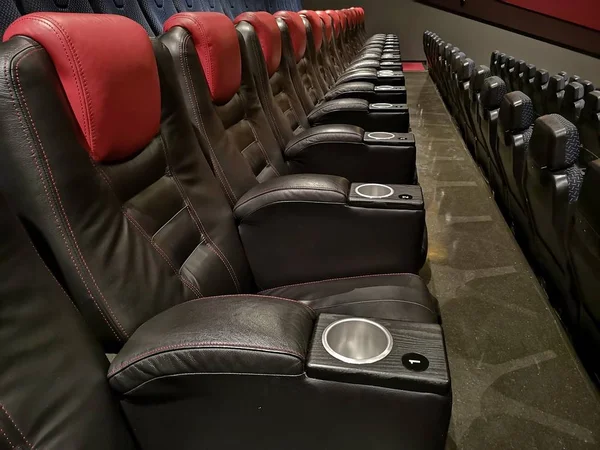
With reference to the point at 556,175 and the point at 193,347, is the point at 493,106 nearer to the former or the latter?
the point at 556,175

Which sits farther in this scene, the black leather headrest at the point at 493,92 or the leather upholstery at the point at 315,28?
the leather upholstery at the point at 315,28

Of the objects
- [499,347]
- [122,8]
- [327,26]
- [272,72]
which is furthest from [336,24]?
[499,347]

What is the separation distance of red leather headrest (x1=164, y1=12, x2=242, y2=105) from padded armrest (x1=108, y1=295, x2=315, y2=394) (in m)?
0.65

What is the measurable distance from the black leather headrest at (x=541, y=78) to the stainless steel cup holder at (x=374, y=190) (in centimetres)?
250

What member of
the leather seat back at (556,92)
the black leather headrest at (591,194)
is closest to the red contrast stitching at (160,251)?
the black leather headrest at (591,194)

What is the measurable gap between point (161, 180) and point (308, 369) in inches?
18.9

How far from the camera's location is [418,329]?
0.59 m

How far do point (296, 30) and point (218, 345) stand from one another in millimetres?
1879

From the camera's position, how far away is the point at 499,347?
1.19 metres

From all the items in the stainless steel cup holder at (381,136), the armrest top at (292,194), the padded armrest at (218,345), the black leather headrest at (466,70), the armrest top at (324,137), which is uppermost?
the padded armrest at (218,345)

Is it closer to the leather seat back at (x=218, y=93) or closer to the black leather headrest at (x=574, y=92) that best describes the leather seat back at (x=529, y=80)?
the black leather headrest at (x=574, y=92)

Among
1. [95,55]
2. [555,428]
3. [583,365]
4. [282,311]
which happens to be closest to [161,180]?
[95,55]

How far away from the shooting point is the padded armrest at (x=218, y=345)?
1.80 ft

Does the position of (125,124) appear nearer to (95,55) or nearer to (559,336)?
(95,55)
